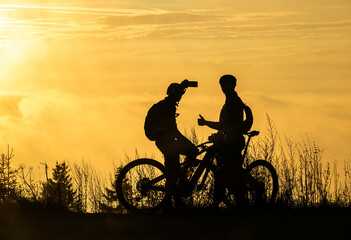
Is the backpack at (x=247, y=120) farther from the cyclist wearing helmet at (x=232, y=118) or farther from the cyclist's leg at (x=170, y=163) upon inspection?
the cyclist's leg at (x=170, y=163)

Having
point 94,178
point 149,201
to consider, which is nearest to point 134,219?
point 149,201

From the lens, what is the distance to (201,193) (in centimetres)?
→ 1377

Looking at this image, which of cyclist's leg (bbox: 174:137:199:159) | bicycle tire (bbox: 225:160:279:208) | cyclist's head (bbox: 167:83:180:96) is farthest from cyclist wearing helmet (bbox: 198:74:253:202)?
cyclist's head (bbox: 167:83:180:96)

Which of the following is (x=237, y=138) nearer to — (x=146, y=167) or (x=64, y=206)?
(x=146, y=167)

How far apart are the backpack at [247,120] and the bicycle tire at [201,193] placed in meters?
0.89

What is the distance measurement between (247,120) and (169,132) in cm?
132

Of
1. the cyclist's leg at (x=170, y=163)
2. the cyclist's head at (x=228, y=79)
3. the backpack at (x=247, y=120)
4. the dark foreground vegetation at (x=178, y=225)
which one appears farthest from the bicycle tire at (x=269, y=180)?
the cyclist's head at (x=228, y=79)

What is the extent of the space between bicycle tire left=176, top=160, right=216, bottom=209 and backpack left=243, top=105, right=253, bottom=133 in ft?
2.93

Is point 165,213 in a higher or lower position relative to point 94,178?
lower

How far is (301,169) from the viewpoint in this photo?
1505 centimetres

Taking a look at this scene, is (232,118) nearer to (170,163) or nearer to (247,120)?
(247,120)

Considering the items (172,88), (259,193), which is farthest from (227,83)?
(259,193)

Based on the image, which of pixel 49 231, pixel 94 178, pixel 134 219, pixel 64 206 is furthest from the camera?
pixel 94 178

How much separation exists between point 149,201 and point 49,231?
2278mm
